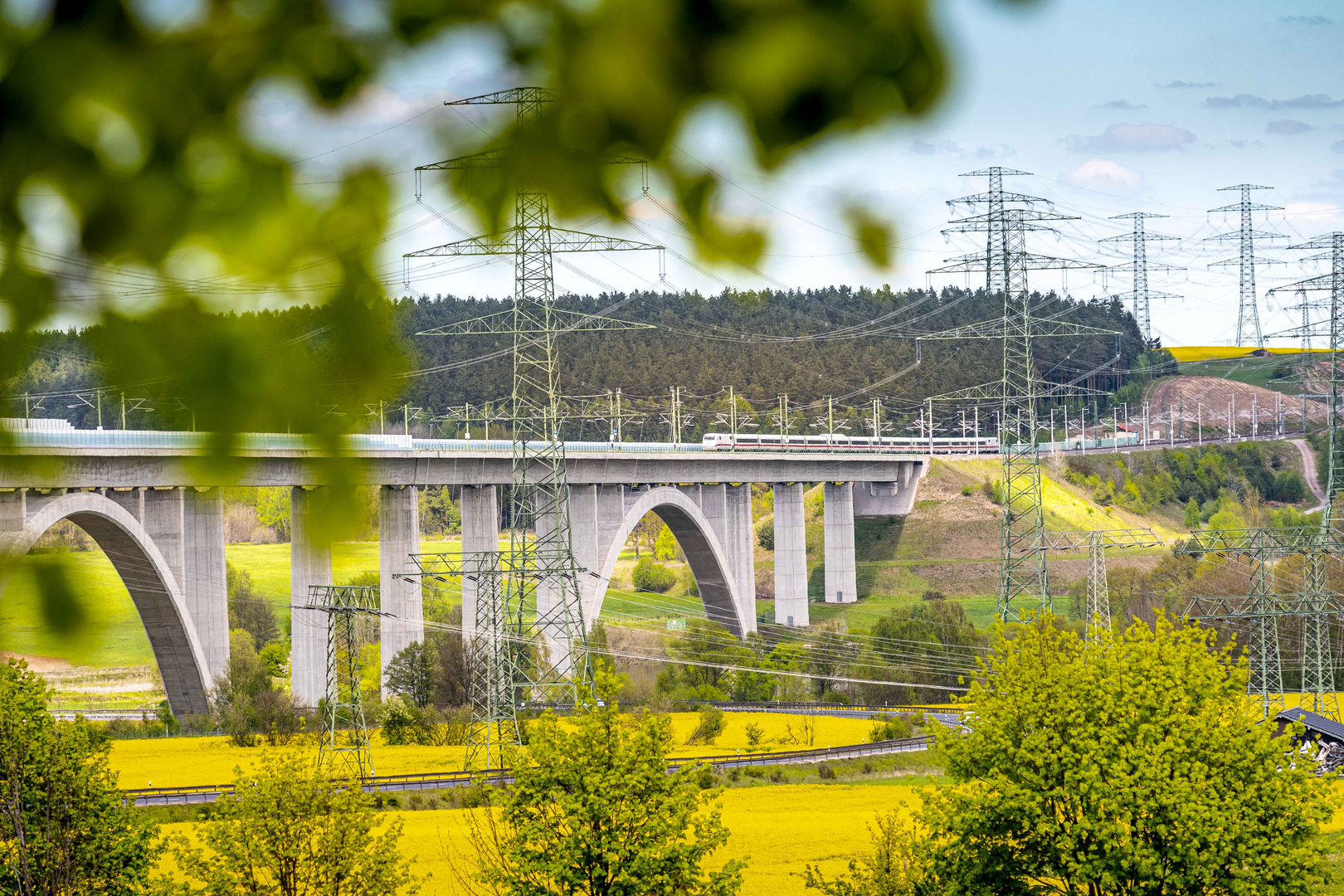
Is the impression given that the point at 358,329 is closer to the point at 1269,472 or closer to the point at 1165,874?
the point at 1165,874

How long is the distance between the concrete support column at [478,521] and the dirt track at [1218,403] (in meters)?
73.8

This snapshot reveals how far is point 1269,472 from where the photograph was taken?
88500mm

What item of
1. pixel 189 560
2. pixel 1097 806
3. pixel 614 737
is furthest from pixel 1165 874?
pixel 189 560

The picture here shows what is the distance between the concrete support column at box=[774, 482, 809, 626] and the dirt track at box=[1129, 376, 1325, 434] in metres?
48.9

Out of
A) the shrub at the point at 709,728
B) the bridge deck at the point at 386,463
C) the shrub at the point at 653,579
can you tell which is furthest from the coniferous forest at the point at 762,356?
the shrub at the point at 709,728

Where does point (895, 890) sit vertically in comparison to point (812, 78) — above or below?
below

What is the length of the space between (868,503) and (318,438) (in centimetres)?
8286

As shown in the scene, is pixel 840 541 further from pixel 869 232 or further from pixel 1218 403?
pixel 869 232

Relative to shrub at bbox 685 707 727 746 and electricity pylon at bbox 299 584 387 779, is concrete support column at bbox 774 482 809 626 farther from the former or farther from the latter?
electricity pylon at bbox 299 584 387 779

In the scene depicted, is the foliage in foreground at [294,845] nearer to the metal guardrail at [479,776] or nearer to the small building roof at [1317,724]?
the metal guardrail at [479,776]

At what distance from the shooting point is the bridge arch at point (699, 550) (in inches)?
2251

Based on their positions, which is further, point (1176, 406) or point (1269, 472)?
point (1176, 406)

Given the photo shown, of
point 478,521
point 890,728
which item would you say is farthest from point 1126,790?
point 478,521

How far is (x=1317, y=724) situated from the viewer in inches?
1200
